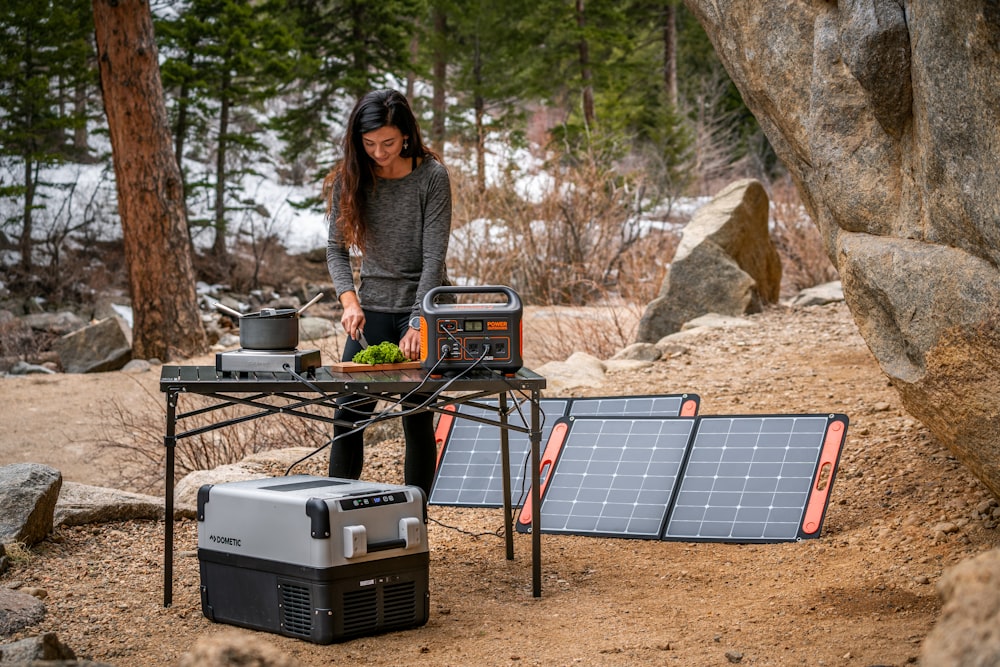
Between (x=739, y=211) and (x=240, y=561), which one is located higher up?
(x=739, y=211)

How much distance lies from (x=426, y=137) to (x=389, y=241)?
21.5 metres

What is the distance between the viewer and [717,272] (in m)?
10.1

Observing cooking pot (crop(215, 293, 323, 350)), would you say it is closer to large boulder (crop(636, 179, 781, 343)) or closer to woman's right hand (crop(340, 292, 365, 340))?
woman's right hand (crop(340, 292, 365, 340))

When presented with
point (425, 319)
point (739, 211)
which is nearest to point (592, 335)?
point (739, 211)

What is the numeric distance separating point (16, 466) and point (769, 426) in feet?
11.6

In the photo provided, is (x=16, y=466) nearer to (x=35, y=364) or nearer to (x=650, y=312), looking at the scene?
(x=650, y=312)

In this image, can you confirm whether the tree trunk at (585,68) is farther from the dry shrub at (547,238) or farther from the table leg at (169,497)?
the table leg at (169,497)

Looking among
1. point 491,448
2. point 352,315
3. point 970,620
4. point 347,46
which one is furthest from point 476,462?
point 347,46

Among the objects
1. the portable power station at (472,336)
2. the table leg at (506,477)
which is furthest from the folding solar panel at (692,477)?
the portable power station at (472,336)

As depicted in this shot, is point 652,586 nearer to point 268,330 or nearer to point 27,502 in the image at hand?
point 268,330

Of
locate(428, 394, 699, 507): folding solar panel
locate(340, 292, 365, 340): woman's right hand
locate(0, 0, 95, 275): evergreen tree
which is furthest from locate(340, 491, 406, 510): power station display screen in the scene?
locate(0, 0, 95, 275): evergreen tree

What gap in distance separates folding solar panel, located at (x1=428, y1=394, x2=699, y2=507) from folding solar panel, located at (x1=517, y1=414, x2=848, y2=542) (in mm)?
206

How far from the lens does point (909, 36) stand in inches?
138

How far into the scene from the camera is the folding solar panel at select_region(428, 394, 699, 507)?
18.2ft
